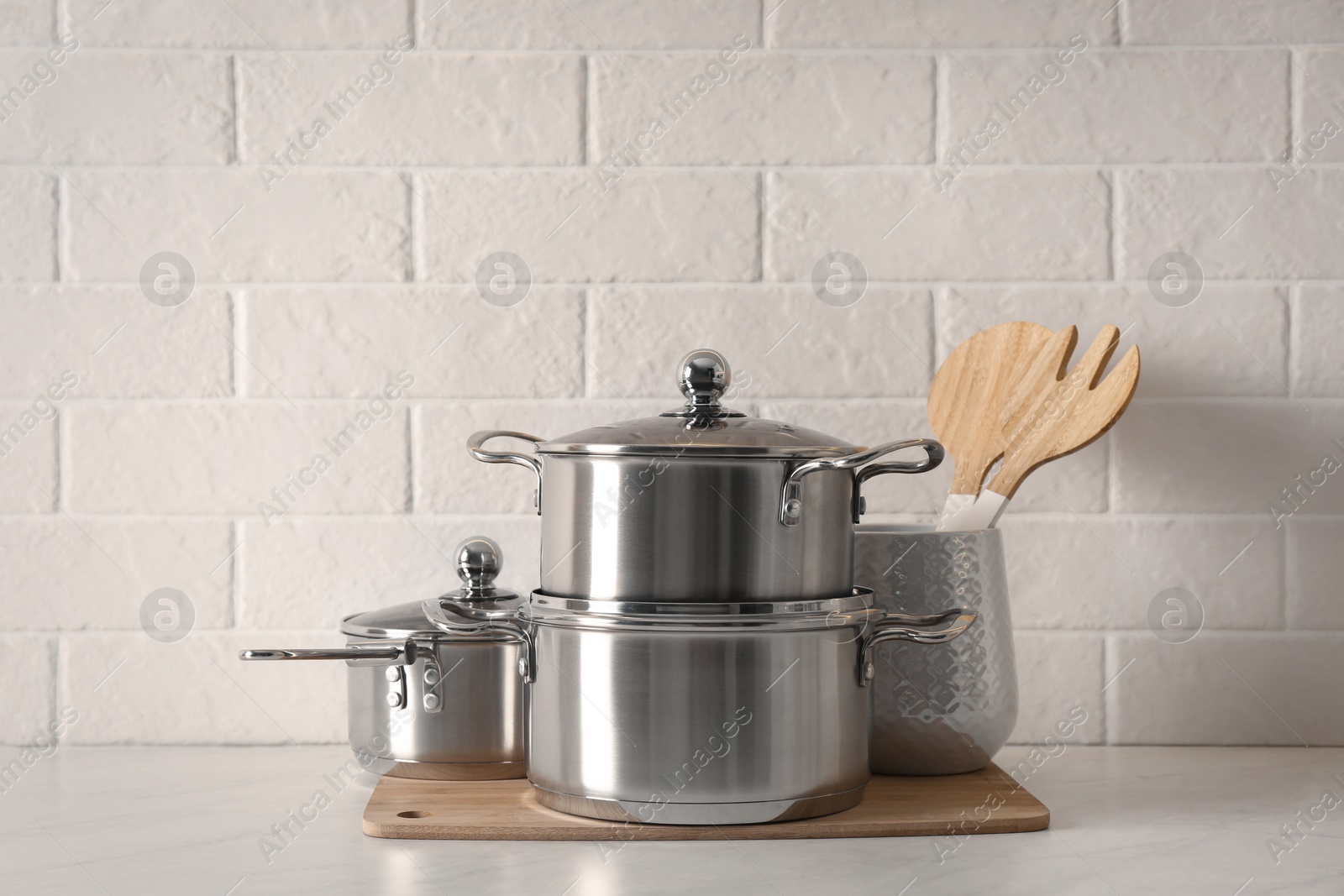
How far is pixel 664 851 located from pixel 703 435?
0.87 feet

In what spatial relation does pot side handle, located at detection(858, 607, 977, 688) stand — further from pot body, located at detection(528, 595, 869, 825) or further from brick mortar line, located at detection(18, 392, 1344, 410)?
brick mortar line, located at detection(18, 392, 1344, 410)

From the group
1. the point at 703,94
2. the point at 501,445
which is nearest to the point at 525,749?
the point at 501,445

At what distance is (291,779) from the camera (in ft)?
2.98

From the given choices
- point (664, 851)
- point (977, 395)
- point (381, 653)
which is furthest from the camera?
point (977, 395)

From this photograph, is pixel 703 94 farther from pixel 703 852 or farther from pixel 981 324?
pixel 703 852

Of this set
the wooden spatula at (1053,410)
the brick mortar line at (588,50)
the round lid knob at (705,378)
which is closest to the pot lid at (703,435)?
the round lid knob at (705,378)

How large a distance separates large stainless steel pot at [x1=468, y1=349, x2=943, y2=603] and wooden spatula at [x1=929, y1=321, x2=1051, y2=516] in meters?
0.21

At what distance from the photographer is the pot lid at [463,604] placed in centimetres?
86

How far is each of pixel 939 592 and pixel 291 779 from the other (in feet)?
1.75

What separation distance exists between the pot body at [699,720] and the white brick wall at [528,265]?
0.30 meters

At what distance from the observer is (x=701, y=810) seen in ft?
2.41

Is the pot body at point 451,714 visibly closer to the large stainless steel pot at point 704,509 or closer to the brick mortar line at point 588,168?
the large stainless steel pot at point 704,509

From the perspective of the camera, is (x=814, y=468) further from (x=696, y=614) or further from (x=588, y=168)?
(x=588, y=168)

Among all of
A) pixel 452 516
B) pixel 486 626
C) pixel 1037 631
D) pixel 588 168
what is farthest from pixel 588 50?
pixel 1037 631
